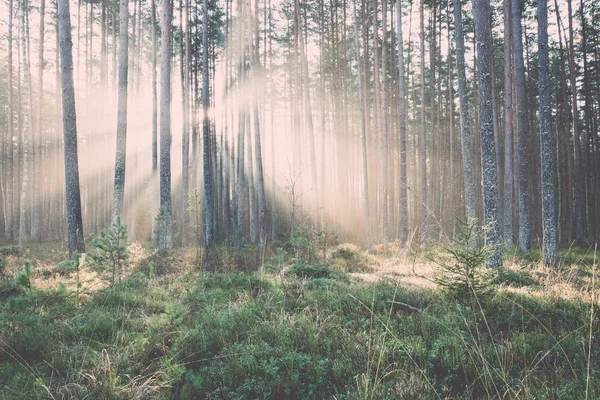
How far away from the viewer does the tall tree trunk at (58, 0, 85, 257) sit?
8453 mm

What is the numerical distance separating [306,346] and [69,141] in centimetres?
910

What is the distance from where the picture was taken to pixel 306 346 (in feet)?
10.2

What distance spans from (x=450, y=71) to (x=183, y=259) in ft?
59.4

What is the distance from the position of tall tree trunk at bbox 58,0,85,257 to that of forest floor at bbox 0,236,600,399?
11.8 ft

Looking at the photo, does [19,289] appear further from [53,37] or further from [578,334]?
[53,37]

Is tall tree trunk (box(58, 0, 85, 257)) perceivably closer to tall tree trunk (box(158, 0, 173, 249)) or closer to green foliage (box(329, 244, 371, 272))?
tall tree trunk (box(158, 0, 173, 249))

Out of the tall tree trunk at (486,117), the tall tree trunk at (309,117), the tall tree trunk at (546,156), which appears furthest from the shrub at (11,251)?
the tall tree trunk at (546,156)

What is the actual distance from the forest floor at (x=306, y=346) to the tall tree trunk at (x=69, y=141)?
11.8 feet

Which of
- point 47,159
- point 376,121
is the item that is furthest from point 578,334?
point 47,159

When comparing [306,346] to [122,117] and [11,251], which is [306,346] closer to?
[122,117]

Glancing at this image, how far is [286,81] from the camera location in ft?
84.5

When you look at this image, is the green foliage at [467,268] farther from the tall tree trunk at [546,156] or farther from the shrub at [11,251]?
the shrub at [11,251]

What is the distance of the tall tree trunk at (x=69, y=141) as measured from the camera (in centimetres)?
845

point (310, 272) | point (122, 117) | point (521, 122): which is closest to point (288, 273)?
point (310, 272)
